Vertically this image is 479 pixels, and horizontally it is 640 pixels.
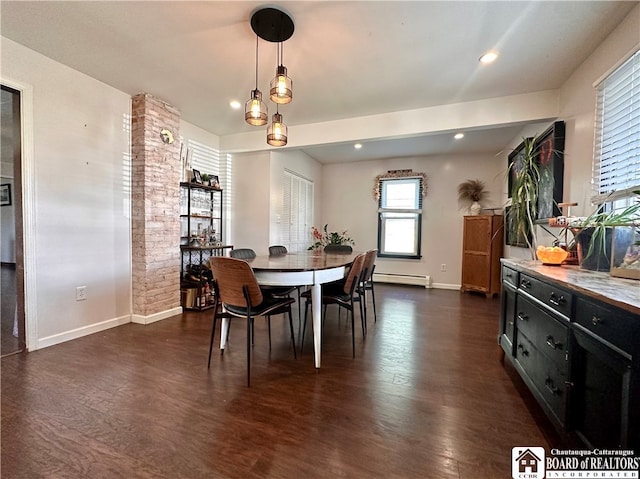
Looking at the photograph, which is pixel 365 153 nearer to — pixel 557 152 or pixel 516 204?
pixel 557 152

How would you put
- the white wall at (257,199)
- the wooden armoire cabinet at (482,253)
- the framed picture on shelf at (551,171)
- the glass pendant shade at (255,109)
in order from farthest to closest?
the wooden armoire cabinet at (482,253) < the white wall at (257,199) < the framed picture on shelf at (551,171) < the glass pendant shade at (255,109)

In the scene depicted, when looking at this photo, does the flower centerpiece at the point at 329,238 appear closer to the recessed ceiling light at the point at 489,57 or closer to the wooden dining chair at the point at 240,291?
the wooden dining chair at the point at 240,291

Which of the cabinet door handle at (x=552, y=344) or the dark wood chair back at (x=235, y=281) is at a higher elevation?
the dark wood chair back at (x=235, y=281)

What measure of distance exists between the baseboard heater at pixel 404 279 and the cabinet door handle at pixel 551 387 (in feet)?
13.5

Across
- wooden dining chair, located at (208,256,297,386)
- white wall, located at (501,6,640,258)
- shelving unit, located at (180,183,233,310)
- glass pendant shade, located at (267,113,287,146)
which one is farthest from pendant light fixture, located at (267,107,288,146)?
white wall, located at (501,6,640,258)

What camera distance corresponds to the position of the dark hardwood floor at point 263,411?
4.33ft

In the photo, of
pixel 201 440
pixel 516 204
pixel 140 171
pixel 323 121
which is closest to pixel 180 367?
pixel 201 440

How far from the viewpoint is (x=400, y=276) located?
583 centimetres

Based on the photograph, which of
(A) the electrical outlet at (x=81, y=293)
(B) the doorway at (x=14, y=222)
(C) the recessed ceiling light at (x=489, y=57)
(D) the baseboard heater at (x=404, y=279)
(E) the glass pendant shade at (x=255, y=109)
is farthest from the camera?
(D) the baseboard heater at (x=404, y=279)

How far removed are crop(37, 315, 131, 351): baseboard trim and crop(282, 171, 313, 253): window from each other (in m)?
2.62

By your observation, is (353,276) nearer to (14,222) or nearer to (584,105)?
(584,105)

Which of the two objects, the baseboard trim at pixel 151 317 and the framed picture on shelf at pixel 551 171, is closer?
the framed picture on shelf at pixel 551 171

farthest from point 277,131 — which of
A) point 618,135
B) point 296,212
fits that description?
point 296,212

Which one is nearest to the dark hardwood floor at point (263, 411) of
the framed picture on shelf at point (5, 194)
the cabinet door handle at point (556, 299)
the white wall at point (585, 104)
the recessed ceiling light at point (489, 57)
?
the cabinet door handle at point (556, 299)
